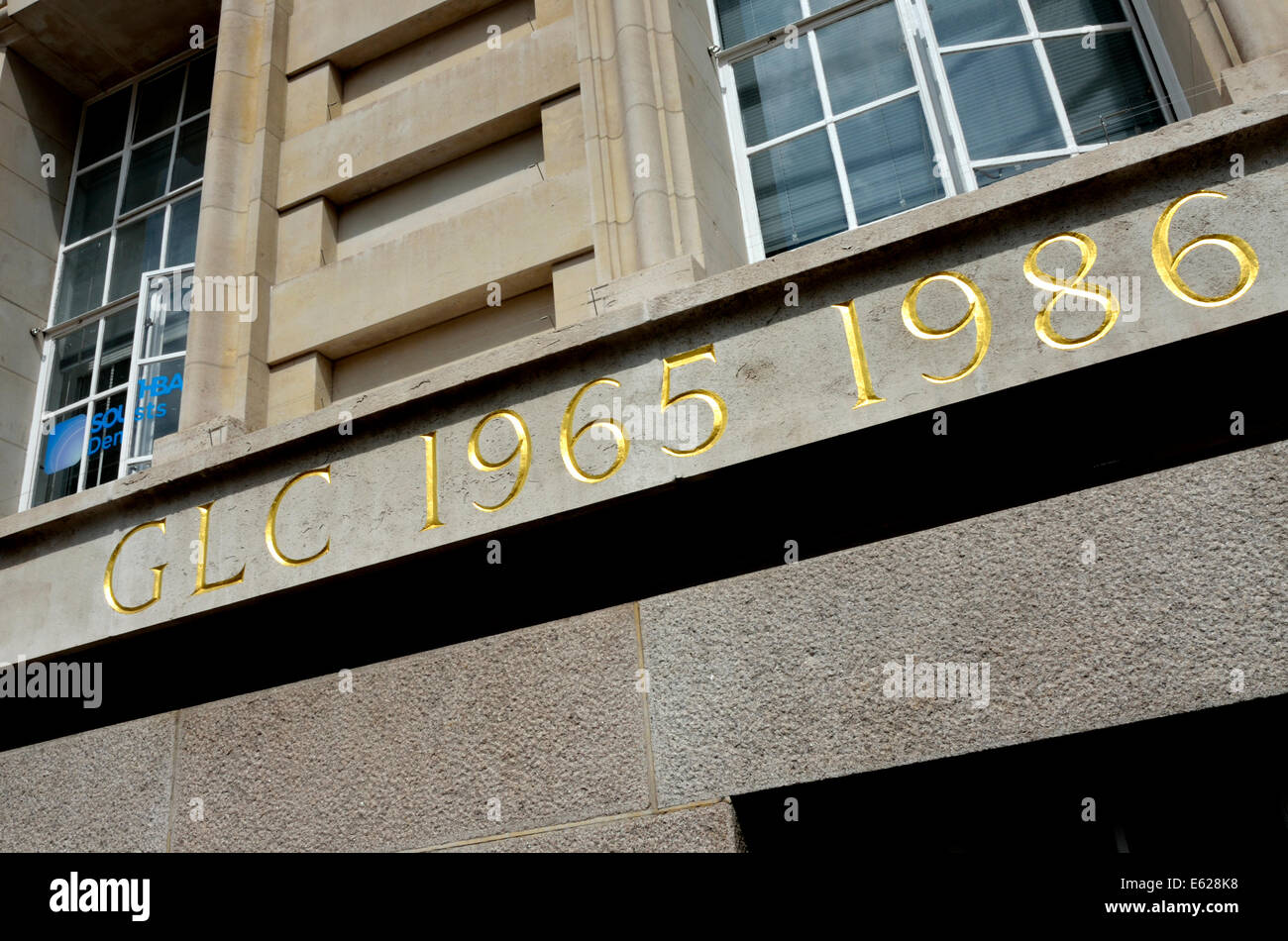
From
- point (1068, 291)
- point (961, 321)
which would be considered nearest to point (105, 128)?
point (961, 321)

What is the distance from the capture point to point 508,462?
235 inches

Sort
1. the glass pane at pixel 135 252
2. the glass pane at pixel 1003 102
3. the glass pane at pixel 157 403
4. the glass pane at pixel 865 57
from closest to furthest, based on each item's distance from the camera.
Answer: the glass pane at pixel 1003 102, the glass pane at pixel 865 57, the glass pane at pixel 157 403, the glass pane at pixel 135 252

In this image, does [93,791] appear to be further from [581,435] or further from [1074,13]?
[1074,13]

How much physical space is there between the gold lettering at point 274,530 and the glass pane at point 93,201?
5.20 m

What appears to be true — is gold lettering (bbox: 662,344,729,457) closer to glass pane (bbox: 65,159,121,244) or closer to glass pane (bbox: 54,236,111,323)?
glass pane (bbox: 54,236,111,323)

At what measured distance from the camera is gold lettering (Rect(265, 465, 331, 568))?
6.27 m

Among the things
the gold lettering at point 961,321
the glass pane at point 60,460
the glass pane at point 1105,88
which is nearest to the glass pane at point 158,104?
the glass pane at point 60,460

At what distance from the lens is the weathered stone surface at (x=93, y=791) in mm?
6227

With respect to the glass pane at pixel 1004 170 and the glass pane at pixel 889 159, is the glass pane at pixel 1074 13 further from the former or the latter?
the glass pane at pixel 1004 170

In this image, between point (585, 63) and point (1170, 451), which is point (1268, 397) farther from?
point (585, 63)

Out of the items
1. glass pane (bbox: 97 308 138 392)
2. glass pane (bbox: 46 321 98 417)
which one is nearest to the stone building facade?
glass pane (bbox: 97 308 138 392)

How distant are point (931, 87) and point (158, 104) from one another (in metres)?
7.13

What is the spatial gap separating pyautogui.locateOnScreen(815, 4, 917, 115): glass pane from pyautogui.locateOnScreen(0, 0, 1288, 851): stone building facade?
1.4 inches

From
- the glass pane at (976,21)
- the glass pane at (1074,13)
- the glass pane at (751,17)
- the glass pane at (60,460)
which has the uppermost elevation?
the glass pane at (751,17)
